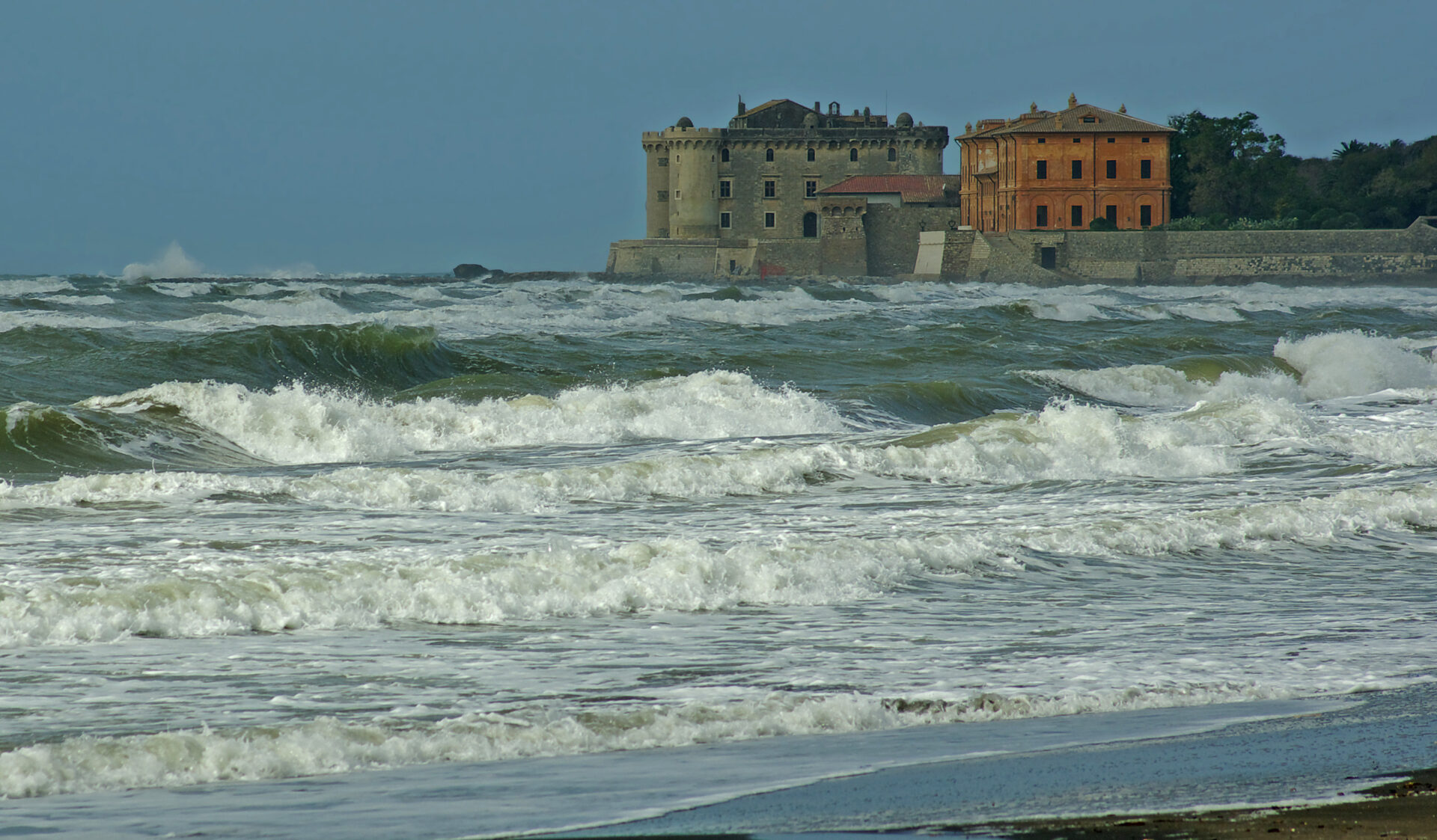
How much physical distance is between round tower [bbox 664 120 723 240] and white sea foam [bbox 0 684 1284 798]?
6977cm

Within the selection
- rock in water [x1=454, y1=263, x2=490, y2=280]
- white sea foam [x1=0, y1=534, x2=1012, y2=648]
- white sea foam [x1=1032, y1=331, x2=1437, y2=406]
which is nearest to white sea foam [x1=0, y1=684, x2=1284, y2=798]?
white sea foam [x1=0, y1=534, x2=1012, y2=648]

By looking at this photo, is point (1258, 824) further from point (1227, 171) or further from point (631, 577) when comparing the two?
point (1227, 171)

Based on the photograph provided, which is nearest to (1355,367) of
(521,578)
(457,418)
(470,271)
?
(457,418)

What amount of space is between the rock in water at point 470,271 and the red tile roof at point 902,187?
37.8m

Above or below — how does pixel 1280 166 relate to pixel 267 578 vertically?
above

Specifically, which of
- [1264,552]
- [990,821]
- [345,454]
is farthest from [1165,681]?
[345,454]

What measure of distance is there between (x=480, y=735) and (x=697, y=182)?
71.2m

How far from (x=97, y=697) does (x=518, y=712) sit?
147cm

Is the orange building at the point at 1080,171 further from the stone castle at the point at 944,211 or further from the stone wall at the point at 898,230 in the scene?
the stone wall at the point at 898,230

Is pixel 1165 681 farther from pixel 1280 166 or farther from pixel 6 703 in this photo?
pixel 1280 166

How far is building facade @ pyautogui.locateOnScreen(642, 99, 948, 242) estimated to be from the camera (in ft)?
243

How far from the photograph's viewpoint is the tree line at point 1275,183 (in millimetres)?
62281

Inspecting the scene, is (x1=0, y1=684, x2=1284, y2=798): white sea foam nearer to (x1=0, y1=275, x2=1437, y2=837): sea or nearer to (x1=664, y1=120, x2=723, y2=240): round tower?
(x1=0, y1=275, x2=1437, y2=837): sea

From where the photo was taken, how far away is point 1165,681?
5184 mm
